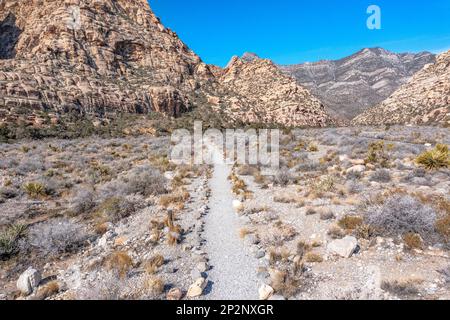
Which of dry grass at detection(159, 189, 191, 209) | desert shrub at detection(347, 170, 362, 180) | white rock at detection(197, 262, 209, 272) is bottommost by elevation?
white rock at detection(197, 262, 209, 272)

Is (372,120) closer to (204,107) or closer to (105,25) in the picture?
(204,107)

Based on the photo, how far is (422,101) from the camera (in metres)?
58.5

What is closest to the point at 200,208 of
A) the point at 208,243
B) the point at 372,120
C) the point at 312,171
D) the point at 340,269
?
the point at 208,243

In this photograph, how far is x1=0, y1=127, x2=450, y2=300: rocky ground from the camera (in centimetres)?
441

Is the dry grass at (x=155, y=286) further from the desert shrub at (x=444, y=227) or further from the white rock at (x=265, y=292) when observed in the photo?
the desert shrub at (x=444, y=227)

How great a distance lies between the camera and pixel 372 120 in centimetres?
6675

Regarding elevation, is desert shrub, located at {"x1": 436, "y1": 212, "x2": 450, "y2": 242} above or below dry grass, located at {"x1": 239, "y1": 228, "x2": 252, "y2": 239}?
above

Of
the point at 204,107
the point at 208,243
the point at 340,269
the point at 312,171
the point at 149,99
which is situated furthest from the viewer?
the point at 204,107

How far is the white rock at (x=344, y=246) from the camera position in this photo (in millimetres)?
5148

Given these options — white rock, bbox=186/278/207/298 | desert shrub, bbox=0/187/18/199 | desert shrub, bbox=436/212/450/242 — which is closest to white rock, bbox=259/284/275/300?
white rock, bbox=186/278/207/298

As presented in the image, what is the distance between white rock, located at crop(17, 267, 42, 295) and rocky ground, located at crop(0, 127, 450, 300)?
2 cm

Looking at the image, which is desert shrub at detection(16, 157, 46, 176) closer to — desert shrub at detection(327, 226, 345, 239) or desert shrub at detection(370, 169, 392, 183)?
desert shrub at detection(327, 226, 345, 239)

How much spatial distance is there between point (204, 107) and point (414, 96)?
2105 inches

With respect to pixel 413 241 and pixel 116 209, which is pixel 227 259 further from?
pixel 116 209
